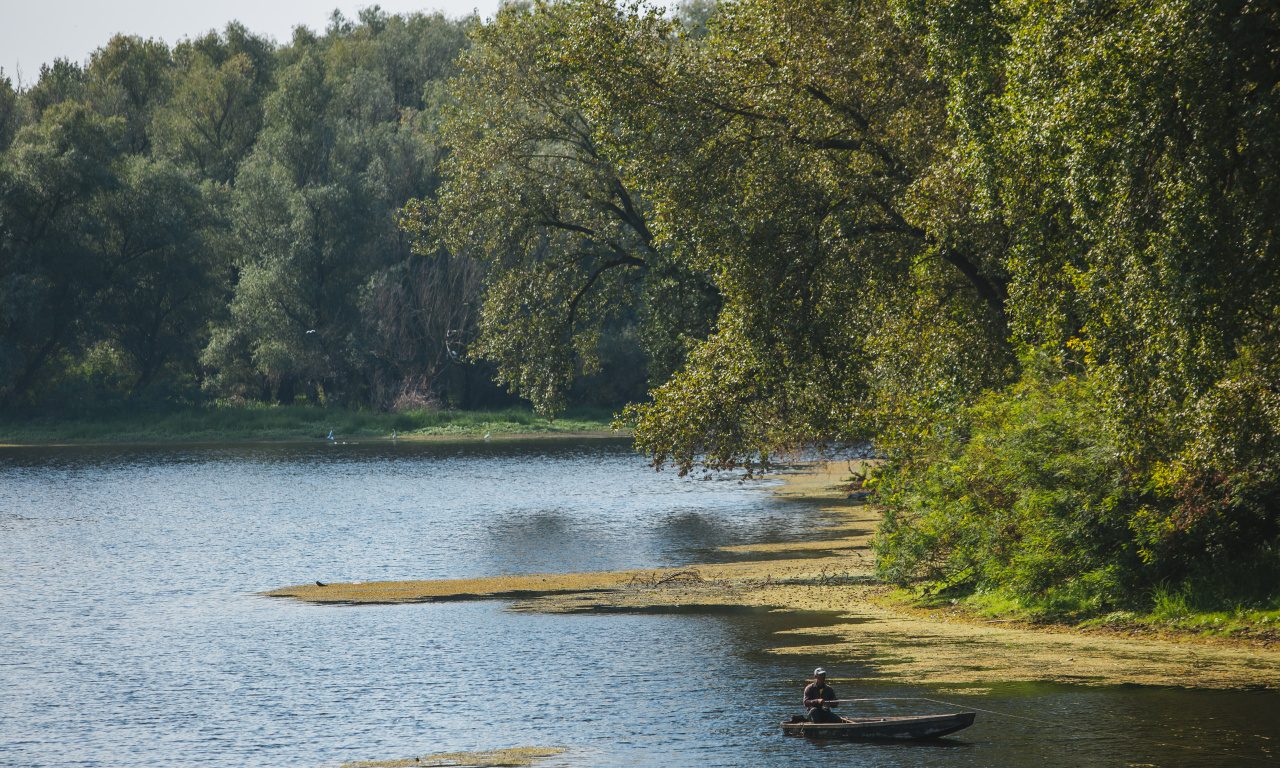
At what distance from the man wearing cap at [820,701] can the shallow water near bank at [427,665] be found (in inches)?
14.9

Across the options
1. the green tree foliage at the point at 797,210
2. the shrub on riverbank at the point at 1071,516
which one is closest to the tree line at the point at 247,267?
the green tree foliage at the point at 797,210

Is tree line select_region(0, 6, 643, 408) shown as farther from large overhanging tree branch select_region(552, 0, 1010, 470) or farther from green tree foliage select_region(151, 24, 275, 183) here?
large overhanging tree branch select_region(552, 0, 1010, 470)

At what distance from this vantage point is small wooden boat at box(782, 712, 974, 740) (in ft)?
51.9

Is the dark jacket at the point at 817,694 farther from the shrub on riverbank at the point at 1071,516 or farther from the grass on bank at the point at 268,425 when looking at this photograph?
the grass on bank at the point at 268,425

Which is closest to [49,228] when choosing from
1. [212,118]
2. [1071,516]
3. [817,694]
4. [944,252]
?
[212,118]

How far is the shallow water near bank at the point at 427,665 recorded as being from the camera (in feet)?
53.5

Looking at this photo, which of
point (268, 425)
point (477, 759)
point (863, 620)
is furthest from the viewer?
point (268, 425)

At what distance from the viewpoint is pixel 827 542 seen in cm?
3594

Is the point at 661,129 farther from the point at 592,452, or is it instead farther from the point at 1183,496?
the point at 592,452

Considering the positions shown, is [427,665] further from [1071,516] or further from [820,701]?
[1071,516]

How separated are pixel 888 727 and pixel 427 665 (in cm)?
941

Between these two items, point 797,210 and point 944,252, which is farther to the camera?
point 797,210

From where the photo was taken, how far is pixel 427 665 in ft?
71.9

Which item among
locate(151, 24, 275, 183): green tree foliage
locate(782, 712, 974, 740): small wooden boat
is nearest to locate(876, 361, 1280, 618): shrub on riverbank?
locate(782, 712, 974, 740): small wooden boat
